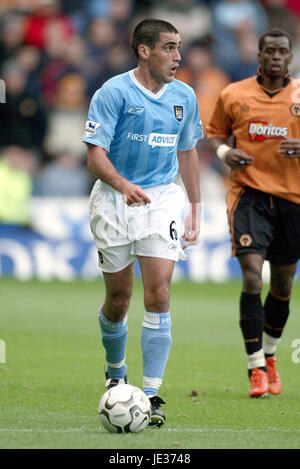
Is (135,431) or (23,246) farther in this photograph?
(23,246)

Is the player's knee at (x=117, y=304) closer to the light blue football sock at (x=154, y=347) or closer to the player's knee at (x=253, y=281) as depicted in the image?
the light blue football sock at (x=154, y=347)

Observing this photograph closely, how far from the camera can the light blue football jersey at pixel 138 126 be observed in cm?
604

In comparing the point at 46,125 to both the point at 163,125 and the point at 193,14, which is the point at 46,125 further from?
the point at 163,125

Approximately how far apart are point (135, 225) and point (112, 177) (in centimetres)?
40

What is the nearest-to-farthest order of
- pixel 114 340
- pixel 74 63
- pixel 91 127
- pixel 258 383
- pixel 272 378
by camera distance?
pixel 91 127, pixel 114 340, pixel 258 383, pixel 272 378, pixel 74 63

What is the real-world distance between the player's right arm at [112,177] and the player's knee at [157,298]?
54 centimetres

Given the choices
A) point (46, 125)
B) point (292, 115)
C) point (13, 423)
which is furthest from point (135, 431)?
point (46, 125)

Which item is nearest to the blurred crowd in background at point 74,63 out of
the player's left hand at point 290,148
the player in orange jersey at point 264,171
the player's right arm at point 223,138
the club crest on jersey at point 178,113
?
the player's right arm at point 223,138

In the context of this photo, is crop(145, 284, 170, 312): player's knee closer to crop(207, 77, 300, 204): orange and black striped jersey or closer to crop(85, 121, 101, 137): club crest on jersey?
crop(85, 121, 101, 137): club crest on jersey

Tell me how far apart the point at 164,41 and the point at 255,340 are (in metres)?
2.34

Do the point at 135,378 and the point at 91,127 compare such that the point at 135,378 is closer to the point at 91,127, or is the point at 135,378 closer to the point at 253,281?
the point at 253,281

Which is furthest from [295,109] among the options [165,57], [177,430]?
[177,430]

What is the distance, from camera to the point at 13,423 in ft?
18.4

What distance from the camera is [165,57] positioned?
614cm
